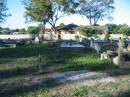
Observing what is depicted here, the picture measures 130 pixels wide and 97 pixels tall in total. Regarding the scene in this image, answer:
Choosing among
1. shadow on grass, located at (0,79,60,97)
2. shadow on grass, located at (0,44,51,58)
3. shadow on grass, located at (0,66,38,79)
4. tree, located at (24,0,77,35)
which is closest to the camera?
shadow on grass, located at (0,79,60,97)

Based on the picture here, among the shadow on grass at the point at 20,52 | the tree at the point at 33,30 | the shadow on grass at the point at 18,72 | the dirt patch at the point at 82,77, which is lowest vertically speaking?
the shadow on grass at the point at 20,52

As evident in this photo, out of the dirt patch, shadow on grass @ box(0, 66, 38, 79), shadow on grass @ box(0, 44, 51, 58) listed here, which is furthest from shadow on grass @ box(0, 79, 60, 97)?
shadow on grass @ box(0, 44, 51, 58)

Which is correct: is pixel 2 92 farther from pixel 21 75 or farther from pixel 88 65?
pixel 88 65

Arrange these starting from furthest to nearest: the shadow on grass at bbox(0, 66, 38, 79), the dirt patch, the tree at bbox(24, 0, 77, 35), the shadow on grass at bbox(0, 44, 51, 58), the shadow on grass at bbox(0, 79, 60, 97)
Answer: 1. the tree at bbox(24, 0, 77, 35)
2. the shadow on grass at bbox(0, 44, 51, 58)
3. the shadow on grass at bbox(0, 66, 38, 79)
4. the dirt patch
5. the shadow on grass at bbox(0, 79, 60, 97)

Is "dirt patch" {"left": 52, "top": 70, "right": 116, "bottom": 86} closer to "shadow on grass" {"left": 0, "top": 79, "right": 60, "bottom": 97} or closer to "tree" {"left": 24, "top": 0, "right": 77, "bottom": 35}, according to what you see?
"shadow on grass" {"left": 0, "top": 79, "right": 60, "bottom": 97}

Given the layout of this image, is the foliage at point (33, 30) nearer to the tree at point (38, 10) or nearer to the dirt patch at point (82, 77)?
the tree at point (38, 10)

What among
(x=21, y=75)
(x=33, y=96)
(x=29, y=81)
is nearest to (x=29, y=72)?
(x=21, y=75)

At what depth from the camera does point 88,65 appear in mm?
20812

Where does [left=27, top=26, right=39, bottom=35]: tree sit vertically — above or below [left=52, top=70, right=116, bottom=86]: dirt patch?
above

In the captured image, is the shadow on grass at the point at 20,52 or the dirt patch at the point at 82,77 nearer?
the dirt patch at the point at 82,77

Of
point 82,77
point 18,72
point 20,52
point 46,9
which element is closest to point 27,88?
point 82,77

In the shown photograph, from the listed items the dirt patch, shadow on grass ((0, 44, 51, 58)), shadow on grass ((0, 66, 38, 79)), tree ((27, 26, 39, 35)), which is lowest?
shadow on grass ((0, 44, 51, 58))

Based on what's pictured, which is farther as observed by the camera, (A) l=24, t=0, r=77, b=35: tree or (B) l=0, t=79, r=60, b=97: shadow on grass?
(A) l=24, t=0, r=77, b=35: tree

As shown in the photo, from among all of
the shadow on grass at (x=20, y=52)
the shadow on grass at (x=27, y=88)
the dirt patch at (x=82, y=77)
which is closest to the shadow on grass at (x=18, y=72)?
the dirt patch at (x=82, y=77)
